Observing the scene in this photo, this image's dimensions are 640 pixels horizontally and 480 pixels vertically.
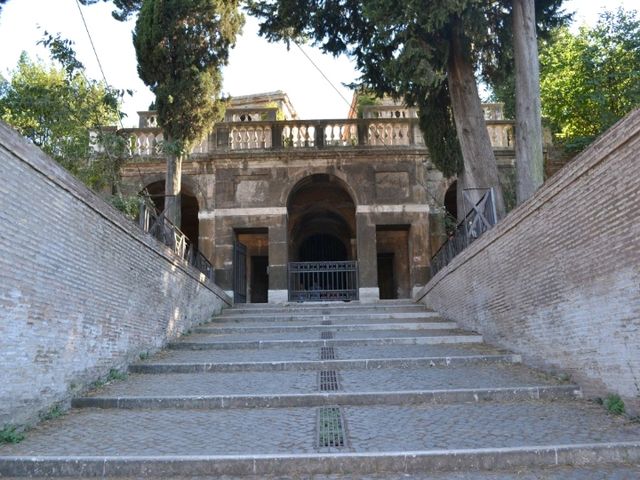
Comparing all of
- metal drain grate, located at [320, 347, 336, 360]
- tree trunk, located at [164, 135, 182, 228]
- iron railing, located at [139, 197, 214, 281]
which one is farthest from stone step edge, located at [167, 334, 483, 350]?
tree trunk, located at [164, 135, 182, 228]

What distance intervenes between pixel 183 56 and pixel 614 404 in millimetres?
11147

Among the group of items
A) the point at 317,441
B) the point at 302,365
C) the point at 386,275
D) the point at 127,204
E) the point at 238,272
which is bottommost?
the point at 317,441

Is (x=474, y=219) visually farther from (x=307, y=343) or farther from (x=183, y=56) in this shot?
(x=183, y=56)

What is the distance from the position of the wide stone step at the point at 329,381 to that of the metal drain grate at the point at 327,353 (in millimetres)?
616

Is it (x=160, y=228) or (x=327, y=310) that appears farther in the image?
(x=327, y=310)

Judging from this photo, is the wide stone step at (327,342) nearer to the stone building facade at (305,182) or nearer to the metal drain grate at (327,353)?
the metal drain grate at (327,353)

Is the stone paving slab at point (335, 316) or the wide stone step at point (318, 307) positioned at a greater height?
the wide stone step at point (318, 307)

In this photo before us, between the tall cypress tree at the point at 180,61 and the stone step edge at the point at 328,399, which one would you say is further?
the tall cypress tree at the point at 180,61

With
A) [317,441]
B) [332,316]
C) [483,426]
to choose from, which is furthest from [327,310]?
[317,441]

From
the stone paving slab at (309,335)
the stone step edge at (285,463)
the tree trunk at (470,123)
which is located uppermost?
the tree trunk at (470,123)

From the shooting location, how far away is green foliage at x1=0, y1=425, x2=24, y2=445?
4.47m

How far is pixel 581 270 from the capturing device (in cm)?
555

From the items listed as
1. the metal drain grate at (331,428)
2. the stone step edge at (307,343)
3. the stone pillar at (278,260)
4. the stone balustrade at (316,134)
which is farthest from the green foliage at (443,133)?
the metal drain grate at (331,428)

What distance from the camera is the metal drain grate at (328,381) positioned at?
6213 millimetres
